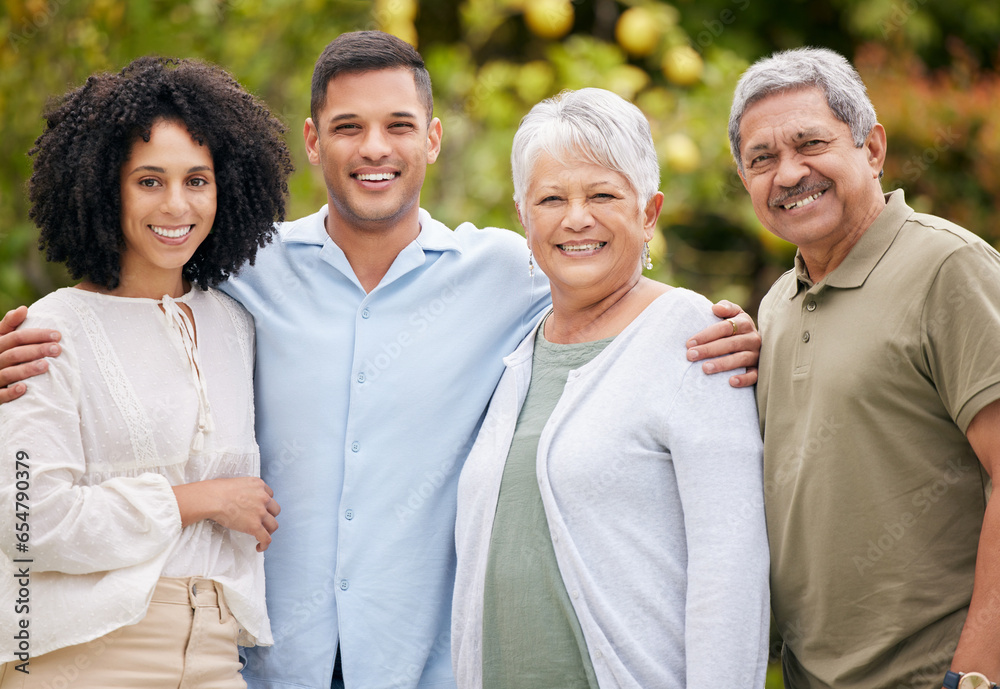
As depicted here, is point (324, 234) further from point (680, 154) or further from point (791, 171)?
point (680, 154)

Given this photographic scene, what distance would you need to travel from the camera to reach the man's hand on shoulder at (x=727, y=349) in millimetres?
2029

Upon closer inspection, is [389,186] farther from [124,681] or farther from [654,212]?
[124,681]

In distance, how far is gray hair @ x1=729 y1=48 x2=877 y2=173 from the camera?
6.78 feet

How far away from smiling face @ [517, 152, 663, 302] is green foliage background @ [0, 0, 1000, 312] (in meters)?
1.60

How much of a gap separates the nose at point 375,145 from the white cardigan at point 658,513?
0.85m

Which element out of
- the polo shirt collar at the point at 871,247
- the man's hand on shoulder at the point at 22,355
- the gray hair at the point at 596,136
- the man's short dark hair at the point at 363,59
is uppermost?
the man's short dark hair at the point at 363,59

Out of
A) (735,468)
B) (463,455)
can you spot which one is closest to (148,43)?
(463,455)

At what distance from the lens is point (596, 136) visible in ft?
6.97

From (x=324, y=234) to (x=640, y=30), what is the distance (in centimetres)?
243

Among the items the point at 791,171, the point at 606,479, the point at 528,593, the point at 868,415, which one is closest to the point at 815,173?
the point at 791,171

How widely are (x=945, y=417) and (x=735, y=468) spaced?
413 millimetres

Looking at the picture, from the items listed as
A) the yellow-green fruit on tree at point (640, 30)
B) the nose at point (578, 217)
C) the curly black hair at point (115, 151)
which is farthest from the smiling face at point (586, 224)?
the yellow-green fruit on tree at point (640, 30)

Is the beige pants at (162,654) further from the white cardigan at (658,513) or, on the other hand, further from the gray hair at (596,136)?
the gray hair at (596,136)

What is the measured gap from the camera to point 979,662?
176cm
